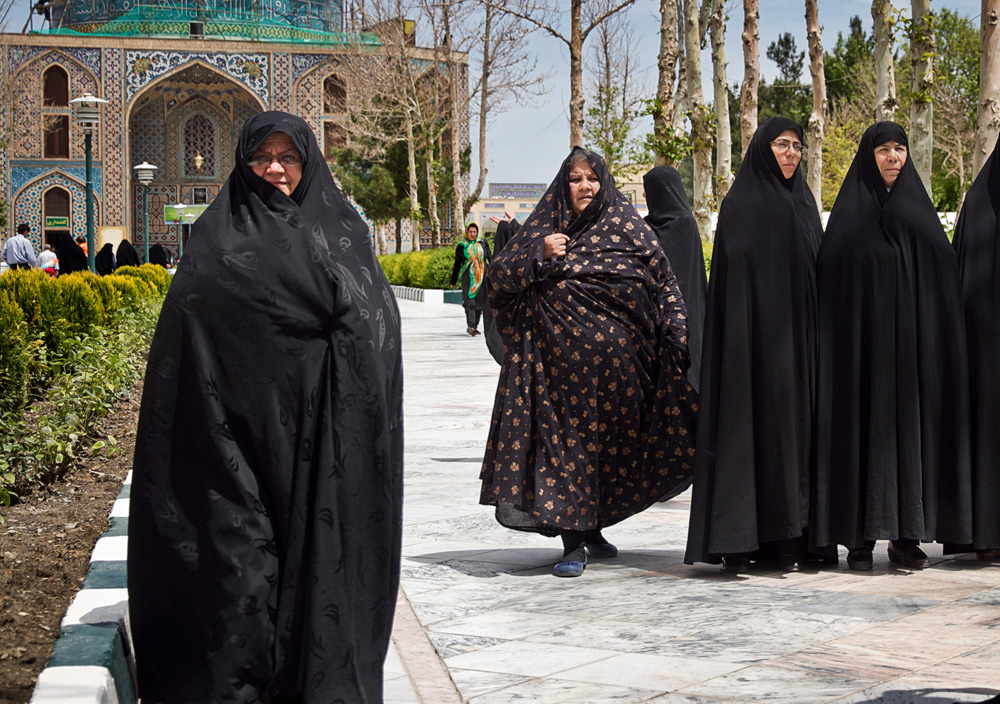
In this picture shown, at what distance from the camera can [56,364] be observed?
288 inches

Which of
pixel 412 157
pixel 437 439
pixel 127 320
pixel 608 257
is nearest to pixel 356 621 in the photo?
pixel 608 257

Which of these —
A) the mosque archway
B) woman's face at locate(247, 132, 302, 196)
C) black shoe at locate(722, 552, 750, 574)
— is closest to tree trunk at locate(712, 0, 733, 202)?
Result: black shoe at locate(722, 552, 750, 574)

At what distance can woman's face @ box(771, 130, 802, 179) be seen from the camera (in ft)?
14.1

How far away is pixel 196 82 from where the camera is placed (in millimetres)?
40531

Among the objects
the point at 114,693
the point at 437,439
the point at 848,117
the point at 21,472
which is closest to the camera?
the point at 114,693

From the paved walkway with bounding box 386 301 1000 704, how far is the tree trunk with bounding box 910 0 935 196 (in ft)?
23.5

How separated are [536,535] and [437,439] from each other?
2495 millimetres

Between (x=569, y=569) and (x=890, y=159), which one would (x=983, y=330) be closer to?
(x=890, y=159)

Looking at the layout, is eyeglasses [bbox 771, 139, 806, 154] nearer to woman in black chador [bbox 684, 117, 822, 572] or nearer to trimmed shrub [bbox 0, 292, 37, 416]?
woman in black chador [bbox 684, 117, 822, 572]

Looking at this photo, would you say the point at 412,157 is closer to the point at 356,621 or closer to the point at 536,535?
the point at 536,535

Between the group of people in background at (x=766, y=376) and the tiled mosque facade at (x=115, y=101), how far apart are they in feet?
108

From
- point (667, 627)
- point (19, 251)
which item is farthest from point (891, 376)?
point (19, 251)

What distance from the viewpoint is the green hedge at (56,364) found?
4.90 m

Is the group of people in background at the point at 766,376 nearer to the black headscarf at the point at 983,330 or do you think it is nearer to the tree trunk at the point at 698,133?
the black headscarf at the point at 983,330
